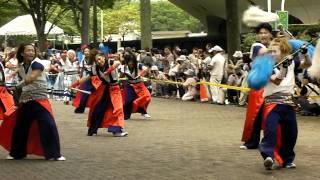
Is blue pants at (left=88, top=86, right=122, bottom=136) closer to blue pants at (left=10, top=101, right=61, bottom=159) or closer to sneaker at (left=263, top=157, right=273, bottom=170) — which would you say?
blue pants at (left=10, top=101, right=61, bottom=159)

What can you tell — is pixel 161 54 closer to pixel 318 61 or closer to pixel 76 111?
pixel 76 111

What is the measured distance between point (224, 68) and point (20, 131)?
1257 centimetres

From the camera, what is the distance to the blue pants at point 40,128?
1033cm

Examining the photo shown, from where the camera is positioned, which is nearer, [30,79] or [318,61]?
[318,61]

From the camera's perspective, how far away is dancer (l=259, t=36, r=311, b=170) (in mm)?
9031

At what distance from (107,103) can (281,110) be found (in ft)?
17.0

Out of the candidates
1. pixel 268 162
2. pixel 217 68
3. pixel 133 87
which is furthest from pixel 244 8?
pixel 268 162

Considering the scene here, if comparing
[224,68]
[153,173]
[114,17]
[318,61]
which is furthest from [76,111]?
[114,17]

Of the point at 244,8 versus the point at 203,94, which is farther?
the point at 244,8

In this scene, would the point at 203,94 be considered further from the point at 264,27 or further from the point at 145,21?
the point at 264,27

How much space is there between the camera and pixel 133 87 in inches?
674

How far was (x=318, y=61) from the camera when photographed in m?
7.61

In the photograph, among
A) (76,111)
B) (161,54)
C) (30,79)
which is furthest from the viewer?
(161,54)

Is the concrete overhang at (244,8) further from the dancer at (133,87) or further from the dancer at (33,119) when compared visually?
the dancer at (33,119)
